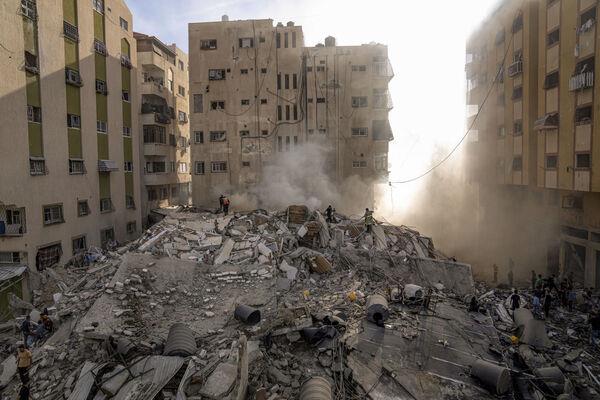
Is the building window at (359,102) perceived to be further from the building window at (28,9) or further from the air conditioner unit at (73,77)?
the building window at (28,9)

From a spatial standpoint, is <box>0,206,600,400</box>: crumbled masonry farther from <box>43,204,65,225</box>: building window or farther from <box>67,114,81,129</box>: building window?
<box>67,114,81,129</box>: building window

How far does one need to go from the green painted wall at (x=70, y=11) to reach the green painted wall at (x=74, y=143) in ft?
18.6

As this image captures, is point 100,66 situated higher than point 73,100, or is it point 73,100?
point 100,66

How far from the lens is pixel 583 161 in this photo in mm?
16703

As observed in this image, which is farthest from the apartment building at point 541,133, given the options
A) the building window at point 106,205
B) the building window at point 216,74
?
the building window at point 106,205

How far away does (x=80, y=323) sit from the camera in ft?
34.7

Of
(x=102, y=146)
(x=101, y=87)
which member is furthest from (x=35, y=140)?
(x=101, y=87)

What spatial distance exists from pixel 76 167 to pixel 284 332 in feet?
56.4

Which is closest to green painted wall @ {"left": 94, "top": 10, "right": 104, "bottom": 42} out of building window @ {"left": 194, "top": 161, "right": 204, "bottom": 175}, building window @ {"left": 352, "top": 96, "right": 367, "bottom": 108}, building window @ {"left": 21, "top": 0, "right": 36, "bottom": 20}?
building window @ {"left": 21, "top": 0, "right": 36, "bottom": 20}

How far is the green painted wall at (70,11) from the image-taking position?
64.4 feet

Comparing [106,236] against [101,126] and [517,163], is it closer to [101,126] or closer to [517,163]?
[101,126]

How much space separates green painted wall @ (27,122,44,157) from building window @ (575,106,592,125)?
963 inches

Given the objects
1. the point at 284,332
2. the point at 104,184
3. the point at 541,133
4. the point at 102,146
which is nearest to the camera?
the point at 284,332

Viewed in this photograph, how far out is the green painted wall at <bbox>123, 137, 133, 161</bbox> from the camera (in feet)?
83.5
